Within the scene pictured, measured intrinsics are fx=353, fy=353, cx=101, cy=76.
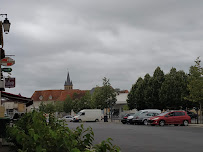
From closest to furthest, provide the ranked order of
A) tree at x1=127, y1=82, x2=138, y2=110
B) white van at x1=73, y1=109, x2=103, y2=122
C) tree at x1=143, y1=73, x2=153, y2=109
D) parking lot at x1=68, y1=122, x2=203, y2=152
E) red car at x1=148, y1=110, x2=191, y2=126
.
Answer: parking lot at x1=68, y1=122, x2=203, y2=152, red car at x1=148, y1=110, x2=191, y2=126, white van at x1=73, y1=109, x2=103, y2=122, tree at x1=143, y1=73, x2=153, y2=109, tree at x1=127, y1=82, x2=138, y2=110

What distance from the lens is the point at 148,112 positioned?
141ft

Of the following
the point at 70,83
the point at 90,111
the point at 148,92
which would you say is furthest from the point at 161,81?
the point at 70,83

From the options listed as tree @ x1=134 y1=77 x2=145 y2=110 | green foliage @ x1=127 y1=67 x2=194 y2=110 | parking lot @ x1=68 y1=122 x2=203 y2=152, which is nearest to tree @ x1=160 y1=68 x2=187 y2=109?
green foliage @ x1=127 y1=67 x2=194 y2=110

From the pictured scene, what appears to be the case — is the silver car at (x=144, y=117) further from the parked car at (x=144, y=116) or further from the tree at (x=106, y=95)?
the tree at (x=106, y=95)

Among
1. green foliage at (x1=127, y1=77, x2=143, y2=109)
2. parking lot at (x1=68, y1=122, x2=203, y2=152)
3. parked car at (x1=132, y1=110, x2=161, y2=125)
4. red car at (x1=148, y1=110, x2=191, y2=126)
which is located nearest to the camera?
parking lot at (x1=68, y1=122, x2=203, y2=152)

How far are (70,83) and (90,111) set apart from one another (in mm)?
115160

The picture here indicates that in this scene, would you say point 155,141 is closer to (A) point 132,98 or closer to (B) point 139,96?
(B) point 139,96

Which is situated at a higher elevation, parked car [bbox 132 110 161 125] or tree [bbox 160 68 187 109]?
tree [bbox 160 68 187 109]

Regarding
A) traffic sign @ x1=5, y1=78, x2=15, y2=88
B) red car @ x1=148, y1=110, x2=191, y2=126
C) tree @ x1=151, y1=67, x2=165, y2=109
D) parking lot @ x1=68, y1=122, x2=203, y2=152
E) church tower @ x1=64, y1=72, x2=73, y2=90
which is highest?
church tower @ x1=64, y1=72, x2=73, y2=90

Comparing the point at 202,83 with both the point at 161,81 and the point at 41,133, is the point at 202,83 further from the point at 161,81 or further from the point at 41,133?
the point at 41,133

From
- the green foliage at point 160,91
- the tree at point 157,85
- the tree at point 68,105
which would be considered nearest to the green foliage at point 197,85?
the green foliage at point 160,91

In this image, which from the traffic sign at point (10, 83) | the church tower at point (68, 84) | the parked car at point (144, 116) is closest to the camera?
the traffic sign at point (10, 83)

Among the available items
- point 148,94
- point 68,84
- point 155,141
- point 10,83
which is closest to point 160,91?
point 148,94

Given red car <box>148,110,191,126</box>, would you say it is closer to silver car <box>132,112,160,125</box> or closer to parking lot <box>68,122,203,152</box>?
silver car <box>132,112,160,125</box>
